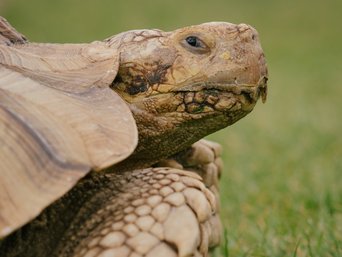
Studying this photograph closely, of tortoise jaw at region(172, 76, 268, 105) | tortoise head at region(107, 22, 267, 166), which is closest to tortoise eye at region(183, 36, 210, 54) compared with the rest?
tortoise head at region(107, 22, 267, 166)

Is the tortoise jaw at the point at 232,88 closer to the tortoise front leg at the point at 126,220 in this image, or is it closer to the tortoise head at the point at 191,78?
the tortoise head at the point at 191,78

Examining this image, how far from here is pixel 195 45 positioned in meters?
1.89

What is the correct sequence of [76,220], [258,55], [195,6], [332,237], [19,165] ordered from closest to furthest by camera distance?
1. [19,165]
2. [76,220]
3. [258,55]
4. [332,237]
5. [195,6]

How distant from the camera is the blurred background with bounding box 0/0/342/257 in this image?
8.16ft

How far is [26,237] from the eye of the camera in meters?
1.57

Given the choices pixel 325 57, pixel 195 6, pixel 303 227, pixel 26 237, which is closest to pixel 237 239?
pixel 303 227

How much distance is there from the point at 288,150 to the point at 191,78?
112 inches

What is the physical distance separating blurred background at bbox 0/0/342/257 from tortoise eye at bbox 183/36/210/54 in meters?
0.66

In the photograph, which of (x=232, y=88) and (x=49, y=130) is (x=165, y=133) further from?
(x=49, y=130)

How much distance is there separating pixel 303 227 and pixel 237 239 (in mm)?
278

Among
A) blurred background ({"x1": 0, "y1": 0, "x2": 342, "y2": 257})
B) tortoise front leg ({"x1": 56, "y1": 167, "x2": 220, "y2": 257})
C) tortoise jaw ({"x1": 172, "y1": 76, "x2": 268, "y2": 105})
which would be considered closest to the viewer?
tortoise front leg ({"x1": 56, "y1": 167, "x2": 220, "y2": 257})

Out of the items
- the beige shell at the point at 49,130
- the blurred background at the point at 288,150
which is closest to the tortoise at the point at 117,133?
the beige shell at the point at 49,130

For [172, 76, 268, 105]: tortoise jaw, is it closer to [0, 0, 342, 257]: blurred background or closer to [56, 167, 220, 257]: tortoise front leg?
[56, 167, 220, 257]: tortoise front leg

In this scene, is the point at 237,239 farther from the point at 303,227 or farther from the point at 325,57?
the point at 325,57
